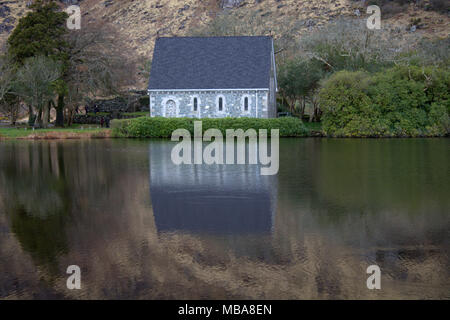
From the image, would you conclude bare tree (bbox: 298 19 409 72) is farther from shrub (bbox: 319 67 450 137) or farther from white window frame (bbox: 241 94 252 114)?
white window frame (bbox: 241 94 252 114)

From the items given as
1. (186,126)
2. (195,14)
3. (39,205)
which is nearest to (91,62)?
(186,126)

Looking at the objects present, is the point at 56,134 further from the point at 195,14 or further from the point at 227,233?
the point at 195,14

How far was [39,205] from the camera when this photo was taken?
39.0 feet

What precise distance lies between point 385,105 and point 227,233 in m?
30.8

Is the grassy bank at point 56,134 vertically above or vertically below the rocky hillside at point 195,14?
below

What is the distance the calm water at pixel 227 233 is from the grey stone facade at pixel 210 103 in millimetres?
25962

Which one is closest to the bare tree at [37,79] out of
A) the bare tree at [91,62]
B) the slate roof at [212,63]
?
the bare tree at [91,62]

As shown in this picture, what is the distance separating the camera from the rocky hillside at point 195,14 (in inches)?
3383

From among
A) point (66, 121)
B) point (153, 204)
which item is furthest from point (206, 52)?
point (153, 204)

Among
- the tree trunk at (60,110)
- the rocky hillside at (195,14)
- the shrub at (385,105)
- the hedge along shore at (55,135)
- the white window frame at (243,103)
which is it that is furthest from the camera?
the rocky hillside at (195,14)

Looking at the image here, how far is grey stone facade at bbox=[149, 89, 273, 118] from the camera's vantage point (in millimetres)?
42656

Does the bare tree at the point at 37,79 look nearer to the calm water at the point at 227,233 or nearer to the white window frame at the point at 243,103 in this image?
the white window frame at the point at 243,103

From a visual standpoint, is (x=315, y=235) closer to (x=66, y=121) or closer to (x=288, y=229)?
(x=288, y=229)

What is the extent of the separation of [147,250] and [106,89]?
41.2 metres
